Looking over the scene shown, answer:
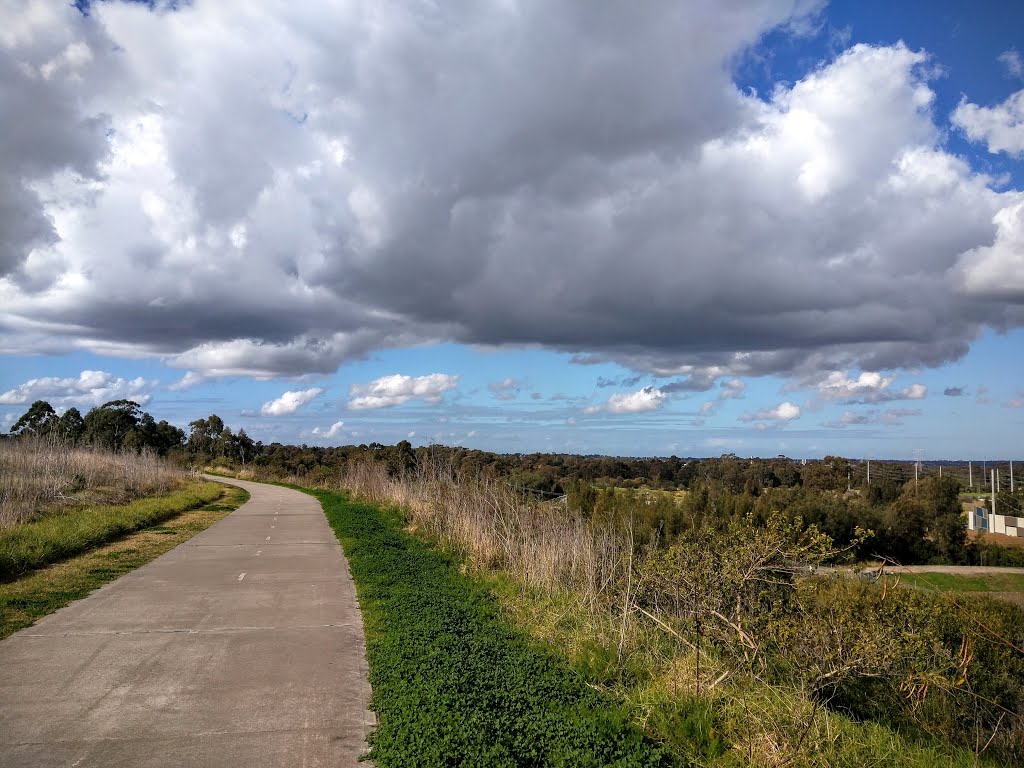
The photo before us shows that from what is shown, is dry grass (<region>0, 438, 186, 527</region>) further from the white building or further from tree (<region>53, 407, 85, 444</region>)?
the white building

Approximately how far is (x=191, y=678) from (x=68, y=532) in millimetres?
10933

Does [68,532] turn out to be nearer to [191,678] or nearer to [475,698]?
[191,678]

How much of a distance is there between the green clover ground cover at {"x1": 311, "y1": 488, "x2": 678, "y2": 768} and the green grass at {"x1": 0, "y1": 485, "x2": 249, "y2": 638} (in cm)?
440

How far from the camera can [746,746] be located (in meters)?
5.64

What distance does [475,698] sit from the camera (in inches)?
265

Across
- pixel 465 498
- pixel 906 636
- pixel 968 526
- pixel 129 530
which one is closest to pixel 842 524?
pixel 968 526

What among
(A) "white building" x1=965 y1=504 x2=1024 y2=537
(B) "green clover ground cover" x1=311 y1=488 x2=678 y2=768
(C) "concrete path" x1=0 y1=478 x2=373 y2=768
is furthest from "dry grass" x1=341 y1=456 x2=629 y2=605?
(A) "white building" x1=965 y1=504 x2=1024 y2=537

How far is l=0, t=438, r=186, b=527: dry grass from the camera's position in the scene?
19059 millimetres

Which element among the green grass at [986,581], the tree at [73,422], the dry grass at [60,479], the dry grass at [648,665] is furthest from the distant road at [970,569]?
the tree at [73,422]

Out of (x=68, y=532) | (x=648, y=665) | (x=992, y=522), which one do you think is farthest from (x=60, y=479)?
(x=992, y=522)

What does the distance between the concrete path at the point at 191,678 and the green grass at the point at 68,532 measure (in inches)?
86.7

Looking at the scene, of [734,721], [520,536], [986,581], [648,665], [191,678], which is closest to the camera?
[734,721]

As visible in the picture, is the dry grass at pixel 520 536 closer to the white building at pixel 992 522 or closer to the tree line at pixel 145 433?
the tree line at pixel 145 433

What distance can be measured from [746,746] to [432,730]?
7.98ft
